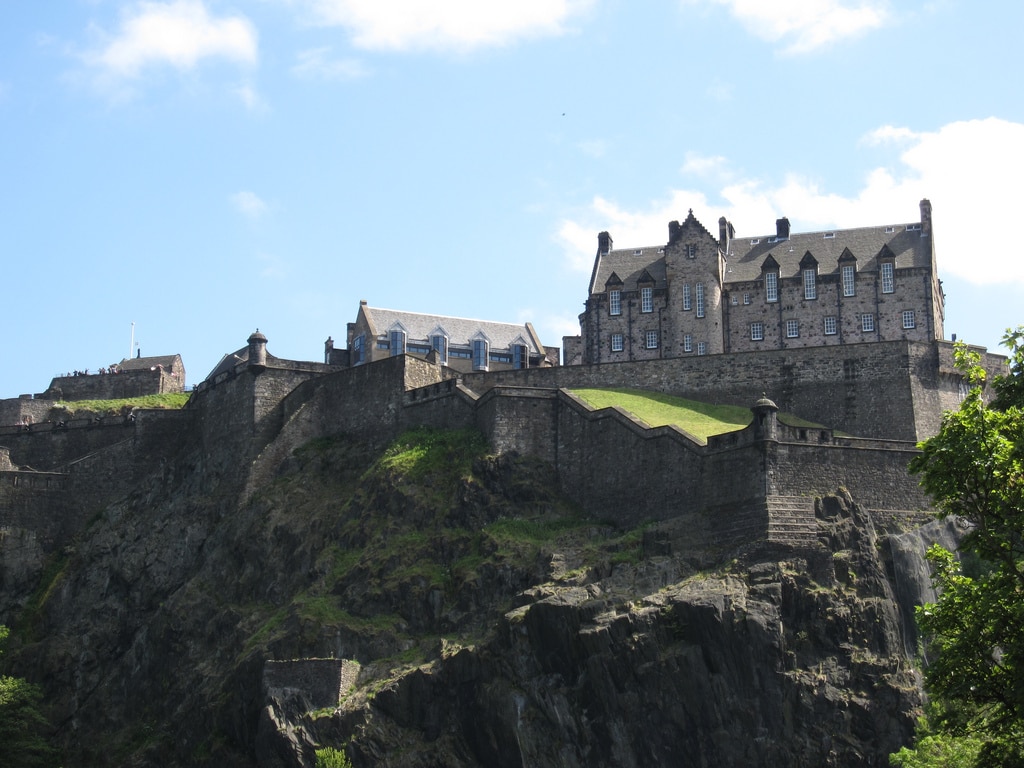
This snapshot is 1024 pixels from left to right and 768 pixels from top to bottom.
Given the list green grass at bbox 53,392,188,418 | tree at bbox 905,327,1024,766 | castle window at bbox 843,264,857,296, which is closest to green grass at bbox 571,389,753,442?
castle window at bbox 843,264,857,296

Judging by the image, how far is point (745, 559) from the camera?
179 ft

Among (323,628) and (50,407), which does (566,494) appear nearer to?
(323,628)

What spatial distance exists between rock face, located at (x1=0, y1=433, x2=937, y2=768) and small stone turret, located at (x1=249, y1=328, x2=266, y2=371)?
215 inches

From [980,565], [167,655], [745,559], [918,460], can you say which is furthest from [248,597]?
Answer: [918,460]

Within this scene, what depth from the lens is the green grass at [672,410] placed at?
64.4m

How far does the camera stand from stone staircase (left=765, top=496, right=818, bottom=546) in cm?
5488

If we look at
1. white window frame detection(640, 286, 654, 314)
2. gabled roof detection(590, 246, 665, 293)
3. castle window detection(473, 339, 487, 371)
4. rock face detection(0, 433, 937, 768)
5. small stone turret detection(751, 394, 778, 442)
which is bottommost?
rock face detection(0, 433, 937, 768)

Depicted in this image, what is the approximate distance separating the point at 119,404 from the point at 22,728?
94.9 feet

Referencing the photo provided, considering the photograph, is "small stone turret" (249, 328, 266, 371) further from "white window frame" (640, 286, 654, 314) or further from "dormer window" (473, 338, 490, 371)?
"white window frame" (640, 286, 654, 314)

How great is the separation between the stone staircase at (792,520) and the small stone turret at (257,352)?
28137 millimetres

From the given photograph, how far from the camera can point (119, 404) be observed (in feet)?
287

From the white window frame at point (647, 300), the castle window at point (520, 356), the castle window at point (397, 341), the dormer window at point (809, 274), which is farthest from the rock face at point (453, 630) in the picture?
the dormer window at point (809, 274)

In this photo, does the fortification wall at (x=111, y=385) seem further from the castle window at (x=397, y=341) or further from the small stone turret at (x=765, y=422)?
the small stone turret at (x=765, y=422)

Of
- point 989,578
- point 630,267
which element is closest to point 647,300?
point 630,267
